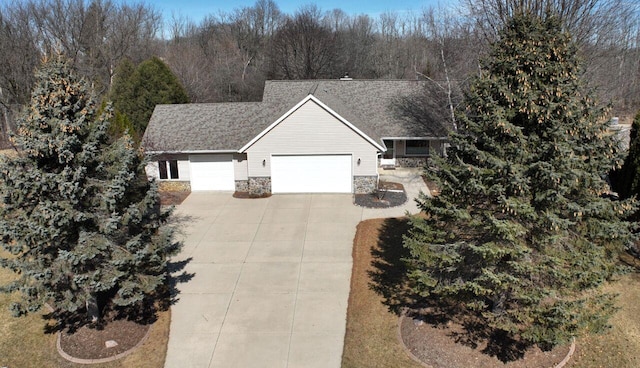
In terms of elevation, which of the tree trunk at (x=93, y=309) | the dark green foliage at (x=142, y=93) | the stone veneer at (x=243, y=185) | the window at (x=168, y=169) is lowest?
the tree trunk at (x=93, y=309)

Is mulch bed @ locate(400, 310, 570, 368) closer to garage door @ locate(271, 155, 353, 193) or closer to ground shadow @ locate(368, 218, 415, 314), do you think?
ground shadow @ locate(368, 218, 415, 314)

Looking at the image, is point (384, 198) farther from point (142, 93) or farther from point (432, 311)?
point (142, 93)

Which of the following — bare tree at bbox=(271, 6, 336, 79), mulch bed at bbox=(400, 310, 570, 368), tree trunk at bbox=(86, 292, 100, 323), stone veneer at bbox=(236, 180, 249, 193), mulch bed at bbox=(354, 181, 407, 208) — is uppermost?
bare tree at bbox=(271, 6, 336, 79)

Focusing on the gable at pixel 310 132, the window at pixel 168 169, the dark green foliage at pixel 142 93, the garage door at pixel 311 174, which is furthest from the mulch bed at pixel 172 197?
the dark green foliage at pixel 142 93

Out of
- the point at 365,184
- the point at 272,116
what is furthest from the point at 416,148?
the point at 272,116

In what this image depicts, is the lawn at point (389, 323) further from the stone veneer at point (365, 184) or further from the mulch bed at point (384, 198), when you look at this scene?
the stone veneer at point (365, 184)

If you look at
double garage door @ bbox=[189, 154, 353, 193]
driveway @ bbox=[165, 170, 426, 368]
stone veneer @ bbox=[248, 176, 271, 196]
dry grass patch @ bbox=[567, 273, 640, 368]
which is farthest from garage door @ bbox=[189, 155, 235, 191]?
dry grass patch @ bbox=[567, 273, 640, 368]
